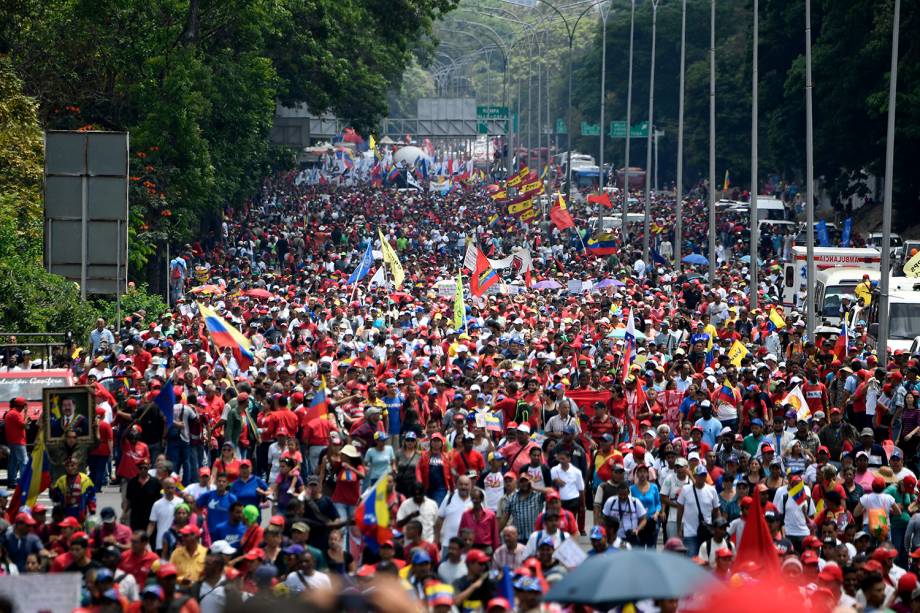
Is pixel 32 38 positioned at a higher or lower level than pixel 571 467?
higher

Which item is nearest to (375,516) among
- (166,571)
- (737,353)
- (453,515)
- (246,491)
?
(453,515)

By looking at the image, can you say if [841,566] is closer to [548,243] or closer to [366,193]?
[548,243]

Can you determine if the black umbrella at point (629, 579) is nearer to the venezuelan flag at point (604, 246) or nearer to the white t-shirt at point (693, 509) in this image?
the white t-shirt at point (693, 509)

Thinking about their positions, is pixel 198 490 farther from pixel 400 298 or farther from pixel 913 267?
pixel 913 267

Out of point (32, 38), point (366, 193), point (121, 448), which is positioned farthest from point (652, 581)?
point (366, 193)

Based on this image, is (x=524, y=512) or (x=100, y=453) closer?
(x=524, y=512)
